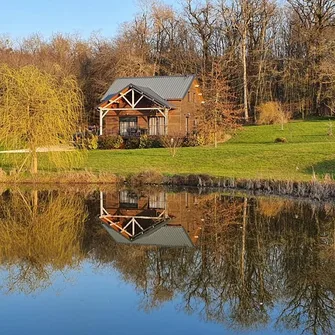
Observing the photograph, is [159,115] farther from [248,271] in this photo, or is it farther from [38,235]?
[248,271]

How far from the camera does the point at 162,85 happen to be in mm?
38594

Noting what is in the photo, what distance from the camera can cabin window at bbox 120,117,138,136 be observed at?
36906mm

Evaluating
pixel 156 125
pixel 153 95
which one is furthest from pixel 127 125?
pixel 153 95

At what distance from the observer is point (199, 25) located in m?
50.2

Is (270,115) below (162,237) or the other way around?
the other way around

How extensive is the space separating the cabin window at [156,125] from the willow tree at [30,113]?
13.9 meters

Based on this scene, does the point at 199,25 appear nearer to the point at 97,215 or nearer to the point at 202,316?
the point at 97,215

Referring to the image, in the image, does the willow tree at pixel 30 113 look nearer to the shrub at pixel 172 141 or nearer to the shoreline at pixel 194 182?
the shoreline at pixel 194 182

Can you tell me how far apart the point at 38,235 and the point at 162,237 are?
3166 mm

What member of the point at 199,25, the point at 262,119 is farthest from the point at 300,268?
the point at 199,25

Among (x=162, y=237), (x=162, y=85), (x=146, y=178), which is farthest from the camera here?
(x=162, y=85)

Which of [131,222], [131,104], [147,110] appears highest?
[131,104]

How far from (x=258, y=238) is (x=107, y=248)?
3.63 meters

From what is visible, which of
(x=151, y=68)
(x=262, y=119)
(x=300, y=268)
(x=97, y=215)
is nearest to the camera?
(x=300, y=268)
